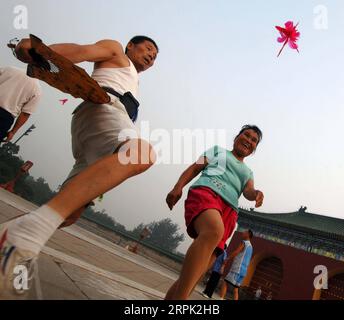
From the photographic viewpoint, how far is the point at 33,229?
937 millimetres

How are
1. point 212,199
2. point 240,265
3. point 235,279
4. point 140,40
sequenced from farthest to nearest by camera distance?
point 240,265, point 235,279, point 212,199, point 140,40

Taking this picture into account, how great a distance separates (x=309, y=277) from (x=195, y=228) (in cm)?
1587

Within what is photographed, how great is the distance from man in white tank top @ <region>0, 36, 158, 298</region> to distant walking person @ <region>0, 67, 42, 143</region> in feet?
5.06

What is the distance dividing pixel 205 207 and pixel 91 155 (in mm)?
748

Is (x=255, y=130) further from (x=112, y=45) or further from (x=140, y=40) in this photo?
(x=112, y=45)

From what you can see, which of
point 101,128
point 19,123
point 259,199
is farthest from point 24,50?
point 19,123

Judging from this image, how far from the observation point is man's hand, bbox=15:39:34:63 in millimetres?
1101

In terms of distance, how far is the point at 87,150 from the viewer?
55.7 inches

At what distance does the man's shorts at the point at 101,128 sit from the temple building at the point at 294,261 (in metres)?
15.8

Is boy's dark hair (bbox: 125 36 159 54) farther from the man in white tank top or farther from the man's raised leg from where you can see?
the man's raised leg

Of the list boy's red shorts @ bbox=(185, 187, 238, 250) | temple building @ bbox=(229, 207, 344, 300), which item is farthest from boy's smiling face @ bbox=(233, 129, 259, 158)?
temple building @ bbox=(229, 207, 344, 300)
